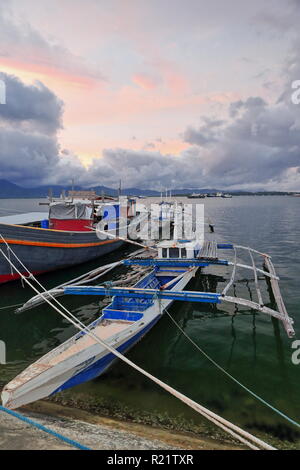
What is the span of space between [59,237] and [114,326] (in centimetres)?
1232

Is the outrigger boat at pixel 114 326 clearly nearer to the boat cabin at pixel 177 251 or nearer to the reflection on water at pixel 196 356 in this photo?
the boat cabin at pixel 177 251

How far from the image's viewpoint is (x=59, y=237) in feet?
66.1

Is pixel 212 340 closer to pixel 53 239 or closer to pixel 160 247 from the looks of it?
pixel 160 247

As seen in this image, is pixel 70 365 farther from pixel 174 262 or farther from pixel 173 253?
pixel 173 253

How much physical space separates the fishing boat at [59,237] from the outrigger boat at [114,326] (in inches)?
281

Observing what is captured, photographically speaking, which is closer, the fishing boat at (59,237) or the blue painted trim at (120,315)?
the blue painted trim at (120,315)

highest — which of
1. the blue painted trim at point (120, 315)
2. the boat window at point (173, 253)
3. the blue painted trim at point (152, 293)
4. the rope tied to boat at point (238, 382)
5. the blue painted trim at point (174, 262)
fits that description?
the boat window at point (173, 253)

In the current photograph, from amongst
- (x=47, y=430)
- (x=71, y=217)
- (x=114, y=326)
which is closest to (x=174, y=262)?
(x=114, y=326)

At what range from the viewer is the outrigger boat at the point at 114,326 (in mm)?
6812

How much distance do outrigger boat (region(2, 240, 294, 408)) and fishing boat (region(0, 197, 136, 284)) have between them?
7.14 m
